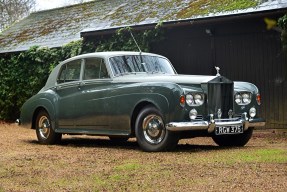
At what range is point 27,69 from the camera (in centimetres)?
1914

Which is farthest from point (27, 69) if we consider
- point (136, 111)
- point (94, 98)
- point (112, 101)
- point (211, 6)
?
point (136, 111)

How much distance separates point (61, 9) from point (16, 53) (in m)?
5.73

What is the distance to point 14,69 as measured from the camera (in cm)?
1955

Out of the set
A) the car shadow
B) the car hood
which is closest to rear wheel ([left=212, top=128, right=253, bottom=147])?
the car shadow

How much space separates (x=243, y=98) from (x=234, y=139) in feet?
2.50

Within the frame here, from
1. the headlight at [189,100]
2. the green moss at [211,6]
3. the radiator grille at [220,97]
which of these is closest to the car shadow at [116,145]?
the radiator grille at [220,97]

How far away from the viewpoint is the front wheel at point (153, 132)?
26.0ft

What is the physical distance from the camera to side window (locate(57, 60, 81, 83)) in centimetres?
988

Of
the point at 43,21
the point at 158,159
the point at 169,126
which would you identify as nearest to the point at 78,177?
the point at 158,159

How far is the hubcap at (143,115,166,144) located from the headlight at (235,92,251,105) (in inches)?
54.5

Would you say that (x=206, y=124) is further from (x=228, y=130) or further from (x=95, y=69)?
(x=95, y=69)

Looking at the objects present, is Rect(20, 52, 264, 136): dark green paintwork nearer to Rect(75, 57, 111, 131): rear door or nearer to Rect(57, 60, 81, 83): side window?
Rect(75, 57, 111, 131): rear door

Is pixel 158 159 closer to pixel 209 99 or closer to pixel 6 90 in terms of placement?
pixel 209 99

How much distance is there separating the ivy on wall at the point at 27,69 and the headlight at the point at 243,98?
314 inches
